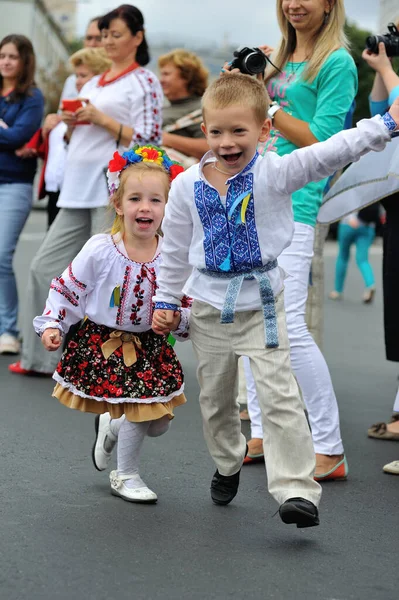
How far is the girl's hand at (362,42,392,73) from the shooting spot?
533 centimetres

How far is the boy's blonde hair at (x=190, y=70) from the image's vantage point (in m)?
8.16

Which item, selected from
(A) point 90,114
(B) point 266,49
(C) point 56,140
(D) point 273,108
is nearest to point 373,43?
(B) point 266,49

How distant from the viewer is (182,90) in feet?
26.9

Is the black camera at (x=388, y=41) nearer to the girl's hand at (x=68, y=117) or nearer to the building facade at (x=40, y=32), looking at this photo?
the girl's hand at (x=68, y=117)

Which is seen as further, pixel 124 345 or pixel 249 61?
pixel 249 61

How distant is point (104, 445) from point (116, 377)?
0.43 metres

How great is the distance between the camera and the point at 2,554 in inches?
147

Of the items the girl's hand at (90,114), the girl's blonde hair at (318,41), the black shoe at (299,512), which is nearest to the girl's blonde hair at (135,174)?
the girl's blonde hair at (318,41)

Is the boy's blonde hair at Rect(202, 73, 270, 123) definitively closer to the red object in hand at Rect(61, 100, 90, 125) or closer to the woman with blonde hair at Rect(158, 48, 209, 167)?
the red object in hand at Rect(61, 100, 90, 125)

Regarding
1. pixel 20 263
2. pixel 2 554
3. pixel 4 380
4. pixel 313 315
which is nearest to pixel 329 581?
pixel 2 554

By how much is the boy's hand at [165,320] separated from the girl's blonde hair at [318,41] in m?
1.49

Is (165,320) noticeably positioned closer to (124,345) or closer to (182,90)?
(124,345)

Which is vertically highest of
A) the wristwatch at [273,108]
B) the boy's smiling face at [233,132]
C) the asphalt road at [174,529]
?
the wristwatch at [273,108]

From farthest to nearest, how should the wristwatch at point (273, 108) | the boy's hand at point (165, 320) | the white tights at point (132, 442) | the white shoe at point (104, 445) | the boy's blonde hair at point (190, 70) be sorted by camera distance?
the boy's blonde hair at point (190, 70) → the wristwatch at point (273, 108) → the white shoe at point (104, 445) → the white tights at point (132, 442) → the boy's hand at point (165, 320)
